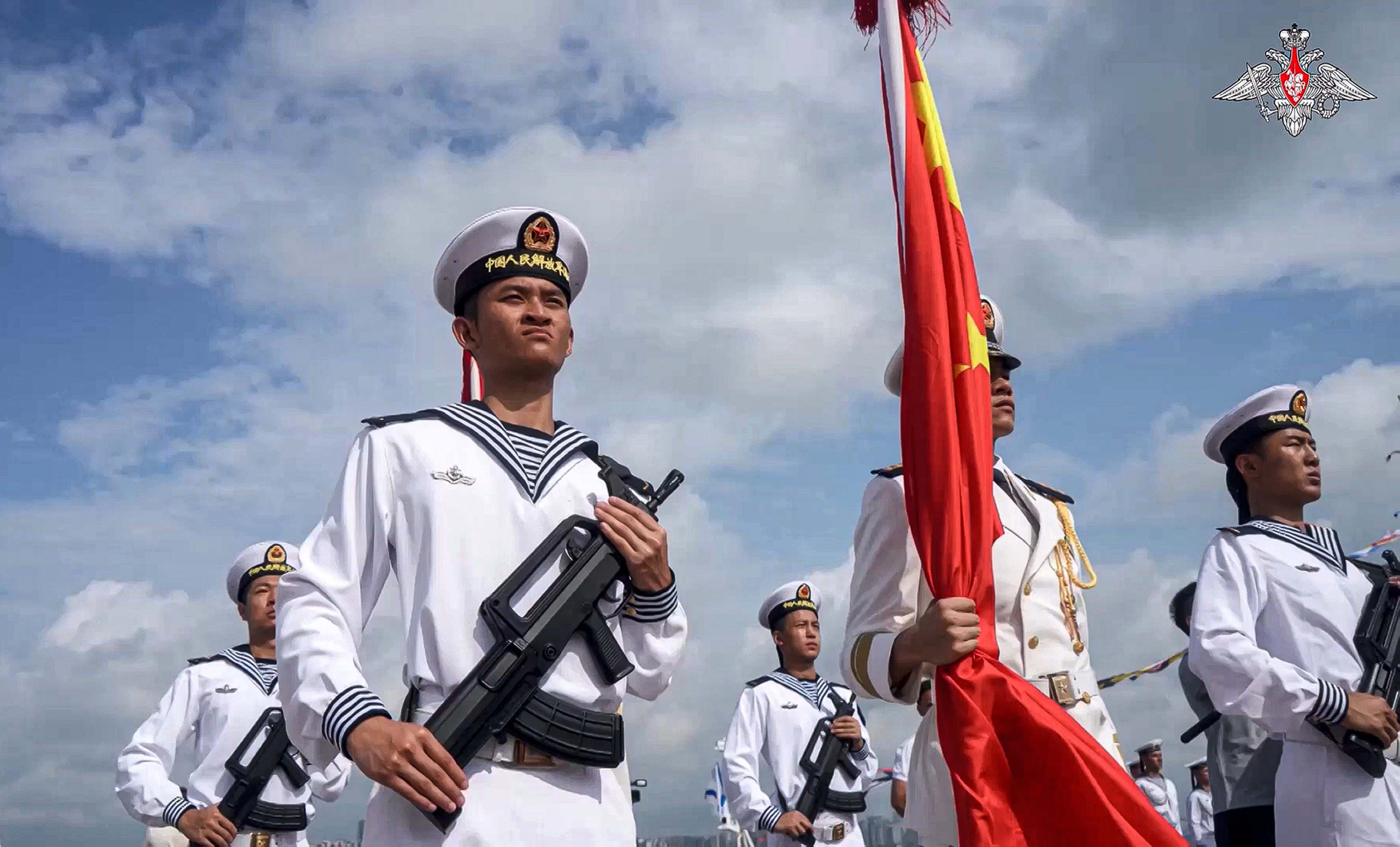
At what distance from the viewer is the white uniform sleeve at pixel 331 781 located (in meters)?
8.43

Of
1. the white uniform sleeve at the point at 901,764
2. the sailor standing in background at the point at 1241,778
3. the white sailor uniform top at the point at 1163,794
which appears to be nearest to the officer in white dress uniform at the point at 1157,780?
the white sailor uniform top at the point at 1163,794

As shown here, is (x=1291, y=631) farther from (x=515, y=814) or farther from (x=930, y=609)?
(x=515, y=814)

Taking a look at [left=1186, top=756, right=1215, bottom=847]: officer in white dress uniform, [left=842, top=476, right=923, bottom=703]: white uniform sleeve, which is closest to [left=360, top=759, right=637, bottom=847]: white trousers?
[left=842, top=476, right=923, bottom=703]: white uniform sleeve

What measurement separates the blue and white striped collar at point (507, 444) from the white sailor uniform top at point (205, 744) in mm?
5116

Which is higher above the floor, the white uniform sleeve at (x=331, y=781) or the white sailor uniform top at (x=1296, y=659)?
the white uniform sleeve at (x=331, y=781)

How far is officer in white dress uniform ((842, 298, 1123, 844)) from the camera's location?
4242 mm

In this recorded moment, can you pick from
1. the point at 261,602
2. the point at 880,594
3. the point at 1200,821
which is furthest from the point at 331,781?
the point at 1200,821

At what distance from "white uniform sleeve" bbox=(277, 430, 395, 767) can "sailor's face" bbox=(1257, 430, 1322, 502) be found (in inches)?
189

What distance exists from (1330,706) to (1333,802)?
1.50ft

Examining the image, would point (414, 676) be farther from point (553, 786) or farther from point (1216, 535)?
point (1216, 535)

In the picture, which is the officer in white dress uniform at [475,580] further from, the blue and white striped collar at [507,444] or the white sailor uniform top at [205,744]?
the white sailor uniform top at [205,744]

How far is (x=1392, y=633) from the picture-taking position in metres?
6.20

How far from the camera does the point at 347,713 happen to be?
10.8 feet

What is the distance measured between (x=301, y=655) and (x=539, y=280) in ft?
4.75
